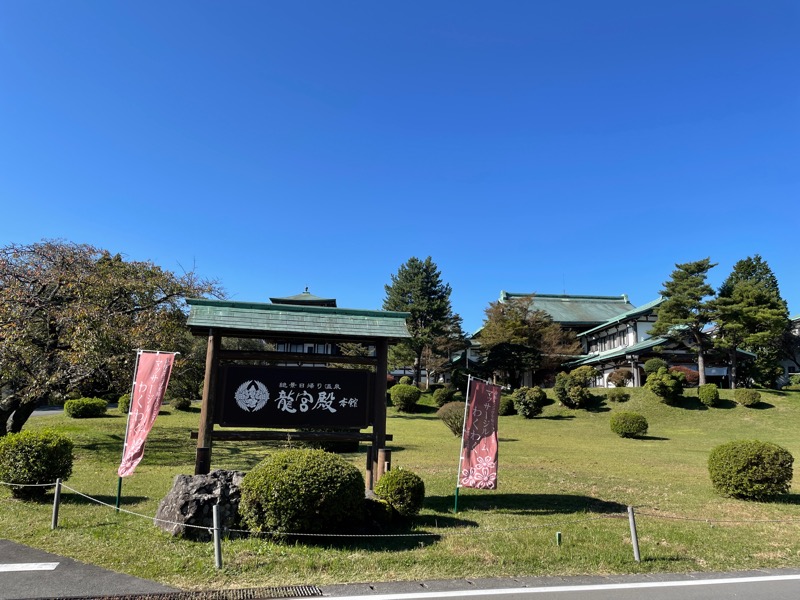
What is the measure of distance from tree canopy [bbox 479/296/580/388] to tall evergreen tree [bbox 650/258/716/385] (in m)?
8.86

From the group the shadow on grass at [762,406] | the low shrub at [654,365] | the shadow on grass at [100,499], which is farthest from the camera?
the low shrub at [654,365]

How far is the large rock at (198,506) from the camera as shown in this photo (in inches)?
274

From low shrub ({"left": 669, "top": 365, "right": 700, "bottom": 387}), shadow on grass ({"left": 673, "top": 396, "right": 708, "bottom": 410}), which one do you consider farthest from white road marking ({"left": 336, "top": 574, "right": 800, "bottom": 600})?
low shrub ({"left": 669, "top": 365, "right": 700, "bottom": 387})

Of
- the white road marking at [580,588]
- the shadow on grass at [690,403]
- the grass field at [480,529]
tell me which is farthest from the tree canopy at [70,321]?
the shadow on grass at [690,403]

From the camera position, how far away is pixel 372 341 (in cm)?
1039

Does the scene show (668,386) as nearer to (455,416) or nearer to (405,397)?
(455,416)

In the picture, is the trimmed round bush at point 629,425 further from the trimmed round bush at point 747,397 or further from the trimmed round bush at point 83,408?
the trimmed round bush at point 83,408

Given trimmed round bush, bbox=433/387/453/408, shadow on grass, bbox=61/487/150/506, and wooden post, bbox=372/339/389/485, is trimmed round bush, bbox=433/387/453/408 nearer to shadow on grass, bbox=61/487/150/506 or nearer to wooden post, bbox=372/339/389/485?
wooden post, bbox=372/339/389/485

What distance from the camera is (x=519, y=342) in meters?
40.6

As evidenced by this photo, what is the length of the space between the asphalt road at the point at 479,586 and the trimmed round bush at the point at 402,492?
2363 millimetres

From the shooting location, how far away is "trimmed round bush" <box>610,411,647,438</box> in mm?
24469

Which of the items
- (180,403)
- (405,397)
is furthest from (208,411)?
(405,397)

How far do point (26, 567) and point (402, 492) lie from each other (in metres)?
5.01

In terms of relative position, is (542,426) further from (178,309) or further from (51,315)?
(51,315)
